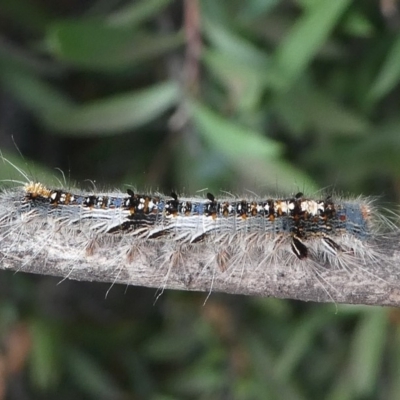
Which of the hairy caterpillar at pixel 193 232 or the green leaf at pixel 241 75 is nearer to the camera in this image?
the hairy caterpillar at pixel 193 232

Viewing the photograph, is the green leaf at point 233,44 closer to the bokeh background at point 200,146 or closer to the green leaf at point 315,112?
the bokeh background at point 200,146

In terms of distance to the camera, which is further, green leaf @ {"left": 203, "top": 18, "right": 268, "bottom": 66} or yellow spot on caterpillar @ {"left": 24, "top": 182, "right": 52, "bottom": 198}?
green leaf @ {"left": 203, "top": 18, "right": 268, "bottom": 66}

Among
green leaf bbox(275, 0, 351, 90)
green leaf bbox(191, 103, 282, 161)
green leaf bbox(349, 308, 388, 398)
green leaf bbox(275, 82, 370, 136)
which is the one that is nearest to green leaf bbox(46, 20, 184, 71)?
green leaf bbox(191, 103, 282, 161)

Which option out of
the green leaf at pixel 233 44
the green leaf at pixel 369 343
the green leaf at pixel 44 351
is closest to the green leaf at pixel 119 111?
the green leaf at pixel 233 44

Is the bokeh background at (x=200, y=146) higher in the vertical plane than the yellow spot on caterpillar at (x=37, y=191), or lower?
higher

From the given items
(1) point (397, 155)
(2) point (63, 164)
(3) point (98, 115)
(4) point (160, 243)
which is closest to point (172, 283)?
(4) point (160, 243)

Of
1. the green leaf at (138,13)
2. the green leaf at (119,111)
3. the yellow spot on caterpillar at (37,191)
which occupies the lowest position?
the yellow spot on caterpillar at (37,191)

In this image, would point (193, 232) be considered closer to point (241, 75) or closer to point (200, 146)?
point (241, 75)

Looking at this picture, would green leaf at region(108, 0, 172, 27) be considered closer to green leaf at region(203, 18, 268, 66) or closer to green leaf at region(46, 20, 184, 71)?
green leaf at region(46, 20, 184, 71)

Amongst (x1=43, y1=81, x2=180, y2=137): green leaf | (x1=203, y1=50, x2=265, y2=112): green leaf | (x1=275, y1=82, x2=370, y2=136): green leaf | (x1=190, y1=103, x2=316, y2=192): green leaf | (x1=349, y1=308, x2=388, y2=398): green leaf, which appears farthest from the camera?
(x1=349, y1=308, x2=388, y2=398): green leaf
